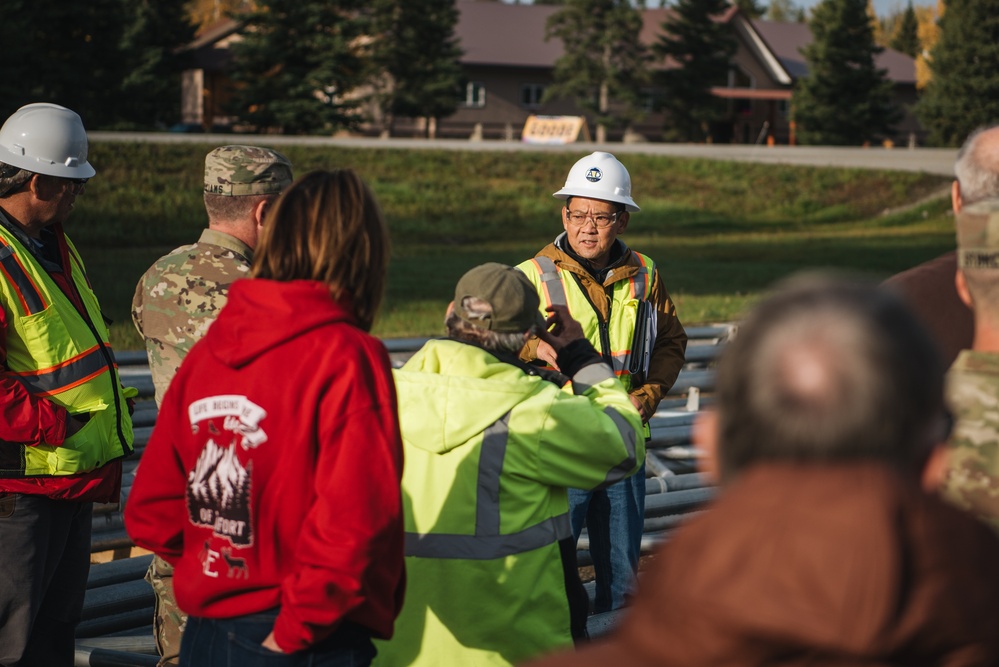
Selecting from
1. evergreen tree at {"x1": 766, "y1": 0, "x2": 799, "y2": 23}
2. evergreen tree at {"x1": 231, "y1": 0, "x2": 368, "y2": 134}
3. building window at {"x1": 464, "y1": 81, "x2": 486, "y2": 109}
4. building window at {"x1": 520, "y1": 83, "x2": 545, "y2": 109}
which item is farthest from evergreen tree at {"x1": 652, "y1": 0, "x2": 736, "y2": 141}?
evergreen tree at {"x1": 766, "y1": 0, "x2": 799, "y2": 23}

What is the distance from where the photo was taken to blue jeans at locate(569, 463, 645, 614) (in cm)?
502

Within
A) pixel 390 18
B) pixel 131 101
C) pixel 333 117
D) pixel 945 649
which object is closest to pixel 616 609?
pixel 945 649

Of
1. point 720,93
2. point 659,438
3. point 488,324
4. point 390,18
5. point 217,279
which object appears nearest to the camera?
point 488,324

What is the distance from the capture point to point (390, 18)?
5200 cm

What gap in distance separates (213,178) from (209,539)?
4.97 ft

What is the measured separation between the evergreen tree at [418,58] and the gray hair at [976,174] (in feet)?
166

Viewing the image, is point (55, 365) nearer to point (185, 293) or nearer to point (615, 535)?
point (185, 293)

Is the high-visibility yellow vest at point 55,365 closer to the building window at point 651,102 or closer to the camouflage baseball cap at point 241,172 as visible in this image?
the camouflage baseball cap at point 241,172

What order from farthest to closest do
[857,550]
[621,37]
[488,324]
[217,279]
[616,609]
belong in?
[621,37]
[616,609]
[217,279]
[488,324]
[857,550]

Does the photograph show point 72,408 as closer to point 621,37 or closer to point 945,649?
point 945,649

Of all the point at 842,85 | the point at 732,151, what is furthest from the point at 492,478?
the point at 842,85

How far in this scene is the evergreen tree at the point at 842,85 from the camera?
55656 mm

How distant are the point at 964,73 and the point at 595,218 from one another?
188 ft

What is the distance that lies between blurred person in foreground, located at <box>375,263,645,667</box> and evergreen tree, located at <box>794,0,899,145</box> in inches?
2193
